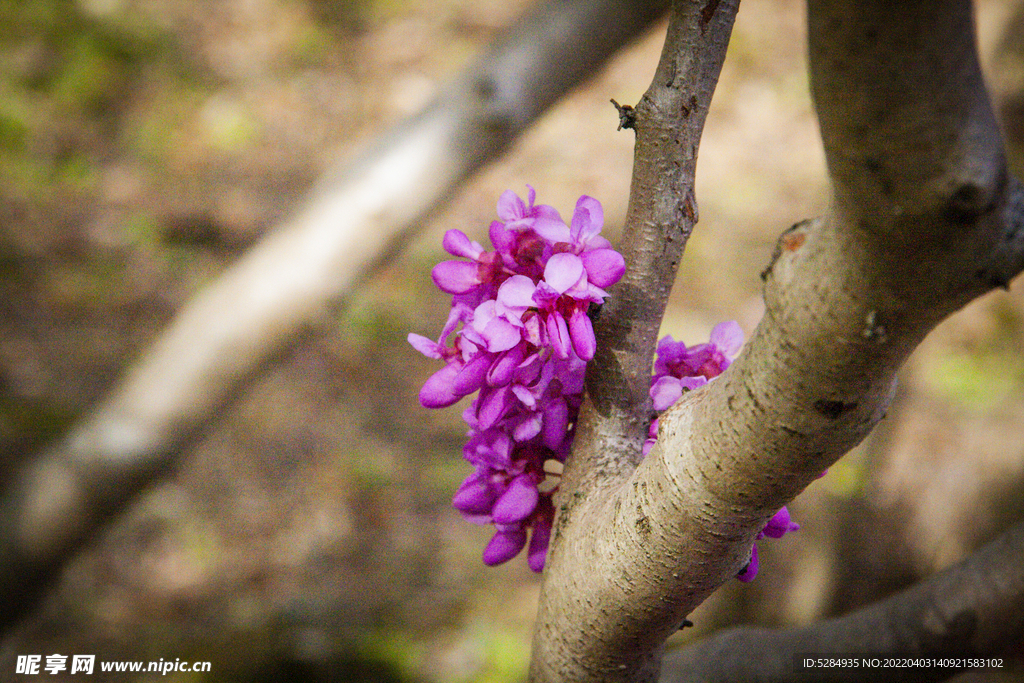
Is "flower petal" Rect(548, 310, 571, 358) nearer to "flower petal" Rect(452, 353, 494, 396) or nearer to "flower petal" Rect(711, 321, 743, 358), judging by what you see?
"flower petal" Rect(452, 353, 494, 396)

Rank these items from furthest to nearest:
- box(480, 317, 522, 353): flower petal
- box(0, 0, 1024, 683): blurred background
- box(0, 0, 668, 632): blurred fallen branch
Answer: box(0, 0, 1024, 683): blurred background < box(0, 0, 668, 632): blurred fallen branch < box(480, 317, 522, 353): flower petal

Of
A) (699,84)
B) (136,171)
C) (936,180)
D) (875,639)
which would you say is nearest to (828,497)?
(875,639)

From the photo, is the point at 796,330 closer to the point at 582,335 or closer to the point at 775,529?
the point at 582,335

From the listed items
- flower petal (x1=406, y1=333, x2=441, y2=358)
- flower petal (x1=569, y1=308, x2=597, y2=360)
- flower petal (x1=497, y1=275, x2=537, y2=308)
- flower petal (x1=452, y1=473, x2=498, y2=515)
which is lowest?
flower petal (x1=452, y1=473, x2=498, y2=515)

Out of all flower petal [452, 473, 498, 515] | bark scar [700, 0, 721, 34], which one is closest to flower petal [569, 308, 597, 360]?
flower petal [452, 473, 498, 515]

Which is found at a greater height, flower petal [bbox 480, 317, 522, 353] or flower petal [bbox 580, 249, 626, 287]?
flower petal [bbox 580, 249, 626, 287]
